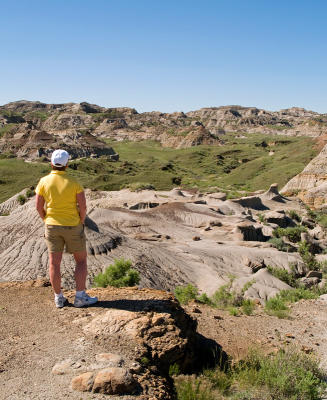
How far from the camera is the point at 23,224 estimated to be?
63.5 feet

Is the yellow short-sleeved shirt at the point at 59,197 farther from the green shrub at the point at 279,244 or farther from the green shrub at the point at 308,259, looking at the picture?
the green shrub at the point at 279,244

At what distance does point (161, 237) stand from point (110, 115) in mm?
126639

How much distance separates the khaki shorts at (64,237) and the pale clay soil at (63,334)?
2.64 feet

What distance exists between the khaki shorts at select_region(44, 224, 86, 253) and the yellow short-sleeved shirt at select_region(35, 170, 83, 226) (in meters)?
0.06

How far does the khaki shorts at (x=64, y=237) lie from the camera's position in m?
5.19

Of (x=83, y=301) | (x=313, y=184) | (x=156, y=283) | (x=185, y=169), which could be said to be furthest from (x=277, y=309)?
(x=185, y=169)

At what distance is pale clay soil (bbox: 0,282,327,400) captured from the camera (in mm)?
3668

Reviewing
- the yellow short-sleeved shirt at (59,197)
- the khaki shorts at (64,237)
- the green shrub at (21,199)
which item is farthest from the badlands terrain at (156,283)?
the yellow short-sleeved shirt at (59,197)

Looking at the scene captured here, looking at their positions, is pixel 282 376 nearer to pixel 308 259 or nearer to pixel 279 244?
pixel 308 259

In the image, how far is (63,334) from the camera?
454 cm

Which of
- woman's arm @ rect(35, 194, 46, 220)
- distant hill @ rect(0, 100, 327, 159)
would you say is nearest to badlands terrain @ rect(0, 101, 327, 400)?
woman's arm @ rect(35, 194, 46, 220)

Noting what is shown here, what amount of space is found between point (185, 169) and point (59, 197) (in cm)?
7028

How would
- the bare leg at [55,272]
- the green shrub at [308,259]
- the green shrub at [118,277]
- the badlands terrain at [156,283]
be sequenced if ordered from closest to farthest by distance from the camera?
the badlands terrain at [156,283]
the bare leg at [55,272]
the green shrub at [118,277]
the green shrub at [308,259]

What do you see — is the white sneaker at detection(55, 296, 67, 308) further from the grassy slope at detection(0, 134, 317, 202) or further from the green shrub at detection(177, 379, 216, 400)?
the grassy slope at detection(0, 134, 317, 202)
